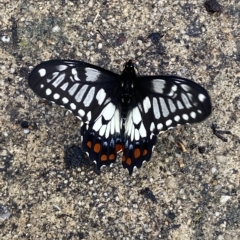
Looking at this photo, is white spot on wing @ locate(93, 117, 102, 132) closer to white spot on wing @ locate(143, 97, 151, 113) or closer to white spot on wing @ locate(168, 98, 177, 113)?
white spot on wing @ locate(143, 97, 151, 113)

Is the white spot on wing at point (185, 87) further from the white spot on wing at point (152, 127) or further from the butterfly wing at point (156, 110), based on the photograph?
the white spot on wing at point (152, 127)

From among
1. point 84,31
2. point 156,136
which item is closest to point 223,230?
point 156,136

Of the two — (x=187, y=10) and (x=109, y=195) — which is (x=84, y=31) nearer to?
(x=187, y=10)

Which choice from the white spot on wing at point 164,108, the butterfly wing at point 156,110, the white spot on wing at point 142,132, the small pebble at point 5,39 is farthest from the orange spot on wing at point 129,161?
the small pebble at point 5,39

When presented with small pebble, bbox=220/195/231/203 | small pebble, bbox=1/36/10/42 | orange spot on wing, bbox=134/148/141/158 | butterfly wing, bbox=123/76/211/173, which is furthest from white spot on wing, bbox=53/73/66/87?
small pebble, bbox=220/195/231/203

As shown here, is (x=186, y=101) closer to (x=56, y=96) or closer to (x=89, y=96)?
(x=89, y=96)

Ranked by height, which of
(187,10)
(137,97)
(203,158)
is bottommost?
(203,158)

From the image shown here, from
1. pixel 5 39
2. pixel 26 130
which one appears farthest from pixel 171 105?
pixel 5 39
